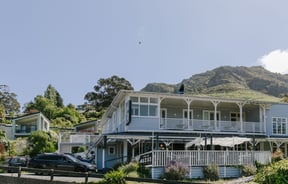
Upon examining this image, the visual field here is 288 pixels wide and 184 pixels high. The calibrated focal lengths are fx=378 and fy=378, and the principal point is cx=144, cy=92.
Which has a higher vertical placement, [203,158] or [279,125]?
[279,125]

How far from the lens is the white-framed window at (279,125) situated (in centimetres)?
3384

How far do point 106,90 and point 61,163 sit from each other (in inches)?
2330

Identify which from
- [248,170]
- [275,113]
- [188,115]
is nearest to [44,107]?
[188,115]

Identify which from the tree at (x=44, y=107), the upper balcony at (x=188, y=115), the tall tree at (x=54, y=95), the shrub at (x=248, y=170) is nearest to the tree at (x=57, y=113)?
the tree at (x=44, y=107)

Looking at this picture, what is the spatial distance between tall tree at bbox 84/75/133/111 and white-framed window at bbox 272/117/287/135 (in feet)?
166

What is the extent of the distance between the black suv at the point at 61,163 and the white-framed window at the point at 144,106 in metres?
5.99

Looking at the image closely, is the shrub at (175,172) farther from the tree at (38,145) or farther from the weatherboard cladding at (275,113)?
the tree at (38,145)

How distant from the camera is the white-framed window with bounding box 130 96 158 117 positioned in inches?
1148

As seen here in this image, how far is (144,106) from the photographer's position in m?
29.5

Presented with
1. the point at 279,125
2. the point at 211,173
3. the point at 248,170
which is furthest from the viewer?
the point at 279,125

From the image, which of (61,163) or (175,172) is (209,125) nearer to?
(175,172)

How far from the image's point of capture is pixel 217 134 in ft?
102

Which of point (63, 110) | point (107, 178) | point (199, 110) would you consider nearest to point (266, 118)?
point (199, 110)

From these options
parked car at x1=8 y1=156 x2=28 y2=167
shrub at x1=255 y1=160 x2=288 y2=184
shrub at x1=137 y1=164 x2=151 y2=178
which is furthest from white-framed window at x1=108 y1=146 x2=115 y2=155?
shrub at x1=255 y1=160 x2=288 y2=184
